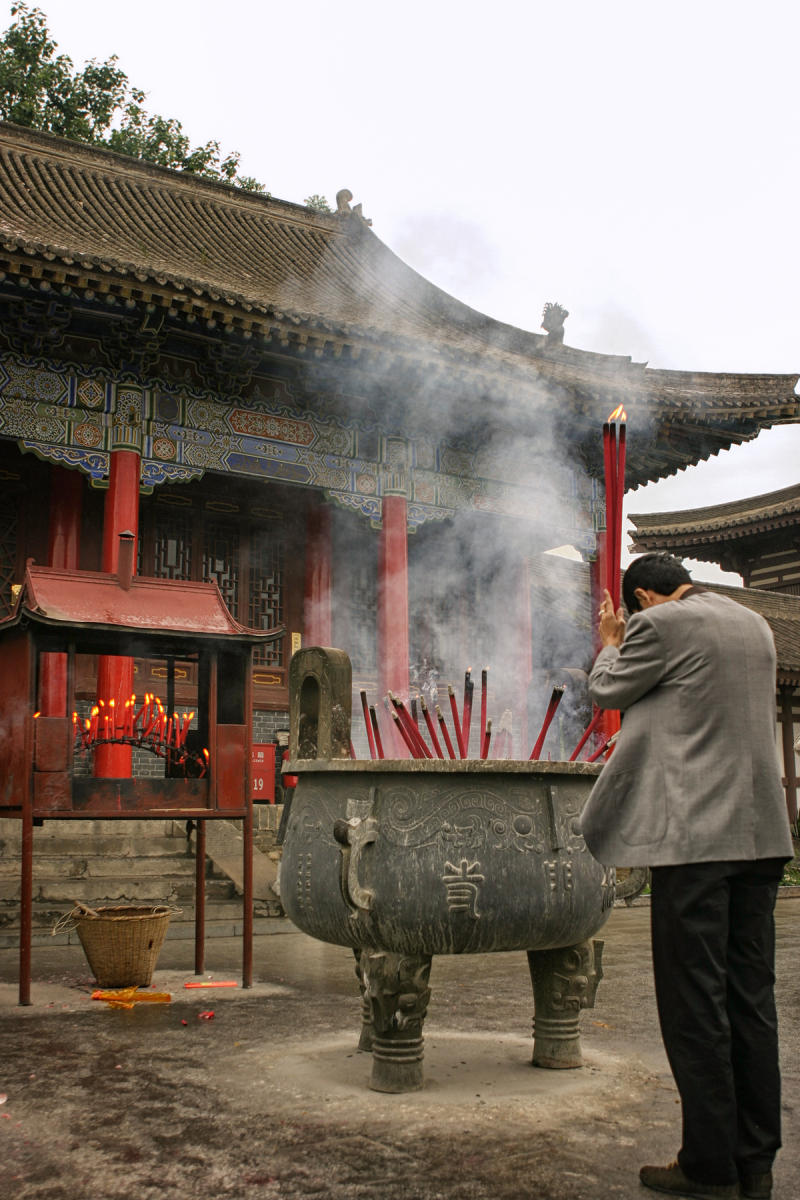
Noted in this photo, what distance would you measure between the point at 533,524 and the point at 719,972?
9758mm

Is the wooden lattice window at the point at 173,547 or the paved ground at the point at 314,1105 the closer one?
the paved ground at the point at 314,1105

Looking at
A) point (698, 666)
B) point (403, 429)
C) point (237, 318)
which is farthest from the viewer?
point (403, 429)

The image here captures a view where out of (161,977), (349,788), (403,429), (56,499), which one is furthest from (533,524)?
(349,788)

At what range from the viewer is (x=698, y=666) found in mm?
2650

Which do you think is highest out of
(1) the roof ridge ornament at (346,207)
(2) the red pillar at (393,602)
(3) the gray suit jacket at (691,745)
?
(1) the roof ridge ornament at (346,207)

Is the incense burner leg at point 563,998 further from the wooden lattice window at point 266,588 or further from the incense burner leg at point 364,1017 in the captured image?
the wooden lattice window at point 266,588

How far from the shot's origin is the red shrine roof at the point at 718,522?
2078 centimetres

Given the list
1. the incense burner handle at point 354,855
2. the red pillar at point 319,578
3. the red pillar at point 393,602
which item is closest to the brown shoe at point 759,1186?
the incense burner handle at point 354,855

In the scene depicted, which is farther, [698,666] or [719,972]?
[698,666]

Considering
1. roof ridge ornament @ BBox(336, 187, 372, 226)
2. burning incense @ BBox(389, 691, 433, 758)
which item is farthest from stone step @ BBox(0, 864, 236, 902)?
roof ridge ornament @ BBox(336, 187, 372, 226)

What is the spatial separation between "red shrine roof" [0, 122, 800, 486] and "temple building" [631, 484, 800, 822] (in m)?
8.06

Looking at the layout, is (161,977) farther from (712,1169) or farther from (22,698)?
(712,1169)

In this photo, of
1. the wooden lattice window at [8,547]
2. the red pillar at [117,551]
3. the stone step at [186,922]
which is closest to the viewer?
the stone step at [186,922]

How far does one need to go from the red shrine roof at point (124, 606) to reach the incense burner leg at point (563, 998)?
7.74 ft
